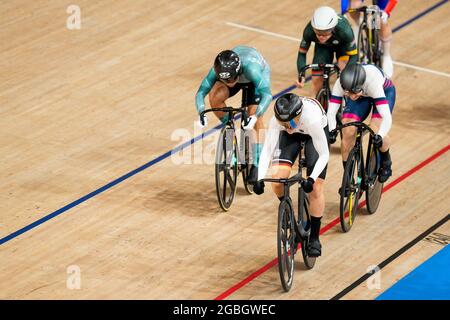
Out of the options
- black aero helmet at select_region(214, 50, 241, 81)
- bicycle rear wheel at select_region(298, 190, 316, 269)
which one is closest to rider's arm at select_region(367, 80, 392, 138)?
bicycle rear wheel at select_region(298, 190, 316, 269)

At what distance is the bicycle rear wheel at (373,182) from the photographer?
30.2ft

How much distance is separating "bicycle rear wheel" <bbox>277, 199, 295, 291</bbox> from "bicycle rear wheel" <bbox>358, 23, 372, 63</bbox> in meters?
3.89

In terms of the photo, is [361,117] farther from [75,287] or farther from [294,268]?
[75,287]

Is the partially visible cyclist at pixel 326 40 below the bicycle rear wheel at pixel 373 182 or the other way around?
the other way around

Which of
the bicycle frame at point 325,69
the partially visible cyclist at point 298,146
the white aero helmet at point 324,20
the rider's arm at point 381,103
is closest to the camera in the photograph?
the partially visible cyclist at point 298,146

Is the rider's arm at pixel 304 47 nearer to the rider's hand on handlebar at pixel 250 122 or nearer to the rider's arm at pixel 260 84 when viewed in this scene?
the rider's arm at pixel 260 84

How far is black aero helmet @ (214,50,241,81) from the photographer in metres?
8.80

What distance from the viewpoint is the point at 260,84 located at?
9156 mm

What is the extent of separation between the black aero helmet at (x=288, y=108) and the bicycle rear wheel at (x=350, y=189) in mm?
1032

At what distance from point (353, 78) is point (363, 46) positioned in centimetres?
316

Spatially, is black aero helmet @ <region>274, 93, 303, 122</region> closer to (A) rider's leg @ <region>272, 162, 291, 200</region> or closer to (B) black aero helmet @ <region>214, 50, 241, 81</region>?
(A) rider's leg @ <region>272, 162, 291, 200</region>

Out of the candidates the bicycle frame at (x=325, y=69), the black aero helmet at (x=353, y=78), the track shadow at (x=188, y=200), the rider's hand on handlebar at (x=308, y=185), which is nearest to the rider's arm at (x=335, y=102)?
the black aero helmet at (x=353, y=78)

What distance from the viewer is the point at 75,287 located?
8.27 metres
